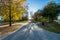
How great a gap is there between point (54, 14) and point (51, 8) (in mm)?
2572

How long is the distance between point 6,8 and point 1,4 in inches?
56.6

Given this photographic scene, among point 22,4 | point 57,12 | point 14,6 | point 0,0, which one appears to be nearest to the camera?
Result: point 0,0

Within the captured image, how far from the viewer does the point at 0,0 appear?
23156 mm

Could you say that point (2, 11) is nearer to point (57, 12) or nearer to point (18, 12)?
point (18, 12)

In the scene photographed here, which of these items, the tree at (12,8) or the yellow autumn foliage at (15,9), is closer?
the tree at (12,8)

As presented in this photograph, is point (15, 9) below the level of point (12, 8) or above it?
below

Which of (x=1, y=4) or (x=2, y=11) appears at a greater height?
(x=1, y=4)

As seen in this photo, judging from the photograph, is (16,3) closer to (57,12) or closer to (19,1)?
(19,1)

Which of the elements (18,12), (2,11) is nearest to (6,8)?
(2,11)

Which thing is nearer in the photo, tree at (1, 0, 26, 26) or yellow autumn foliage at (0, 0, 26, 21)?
tree at (1, 0, 26, 26)

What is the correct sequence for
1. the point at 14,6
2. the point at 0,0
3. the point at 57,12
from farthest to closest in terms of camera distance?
the point at 57,12 → the point at 14,6 → the point at 0,0

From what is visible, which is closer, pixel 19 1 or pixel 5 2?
pixel 5 2

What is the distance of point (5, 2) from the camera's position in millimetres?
23438

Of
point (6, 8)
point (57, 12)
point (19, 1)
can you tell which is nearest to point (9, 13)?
point (6, 8)
